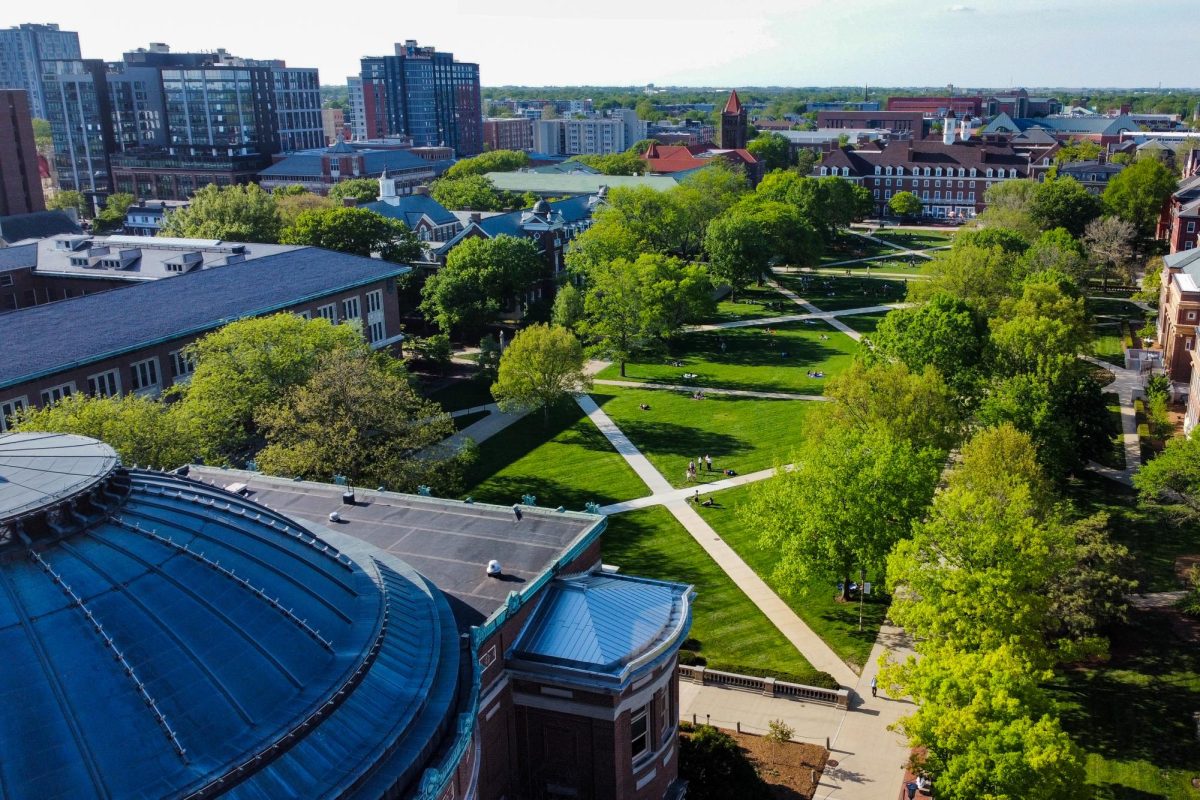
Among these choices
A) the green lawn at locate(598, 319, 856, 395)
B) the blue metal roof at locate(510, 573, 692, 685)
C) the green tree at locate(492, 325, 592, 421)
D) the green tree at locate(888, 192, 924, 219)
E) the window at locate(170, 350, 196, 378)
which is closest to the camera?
the blue metal roof at locate(510, 573, 692, 685)

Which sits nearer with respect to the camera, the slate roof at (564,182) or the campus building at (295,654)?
the campus building at (295,654)

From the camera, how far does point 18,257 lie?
275 ft

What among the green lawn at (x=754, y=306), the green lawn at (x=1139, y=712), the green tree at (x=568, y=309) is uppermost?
the green tree at (x=568, y=309)

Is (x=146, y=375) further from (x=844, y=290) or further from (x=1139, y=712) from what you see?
(x=844, y=290)

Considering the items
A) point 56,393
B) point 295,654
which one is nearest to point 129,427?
point 56,393

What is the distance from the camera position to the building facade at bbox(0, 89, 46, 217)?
413ft

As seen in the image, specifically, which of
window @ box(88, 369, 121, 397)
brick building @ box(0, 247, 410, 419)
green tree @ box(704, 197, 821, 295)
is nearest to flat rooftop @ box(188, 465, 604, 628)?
brick building @ box(0, 247, 410, 419)

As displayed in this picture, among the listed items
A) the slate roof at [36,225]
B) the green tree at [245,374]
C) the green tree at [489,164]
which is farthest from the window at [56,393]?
the green tree at [489,164]

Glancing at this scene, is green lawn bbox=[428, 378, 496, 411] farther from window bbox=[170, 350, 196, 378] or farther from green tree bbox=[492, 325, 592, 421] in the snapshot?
window bbox=[170, 350, 196, 378]

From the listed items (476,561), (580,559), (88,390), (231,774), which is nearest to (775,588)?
(580,559)

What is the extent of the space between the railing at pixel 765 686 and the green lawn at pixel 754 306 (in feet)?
230

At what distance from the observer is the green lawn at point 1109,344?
87.8m

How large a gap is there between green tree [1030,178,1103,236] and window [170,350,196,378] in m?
103

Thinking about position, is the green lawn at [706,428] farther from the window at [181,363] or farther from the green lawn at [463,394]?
the window at [181,363]
